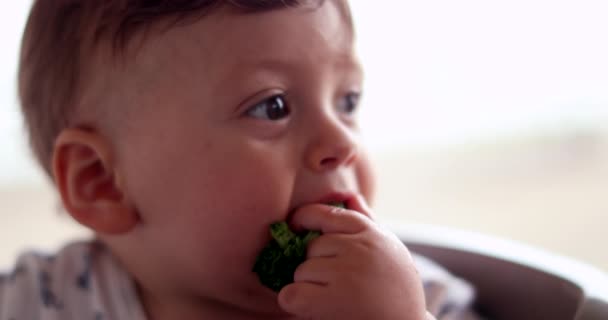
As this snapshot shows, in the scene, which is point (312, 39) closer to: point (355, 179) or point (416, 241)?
point (355, 179)

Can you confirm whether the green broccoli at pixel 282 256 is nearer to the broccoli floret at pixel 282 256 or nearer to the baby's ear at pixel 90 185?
the broccoli floret at pixel 282 256

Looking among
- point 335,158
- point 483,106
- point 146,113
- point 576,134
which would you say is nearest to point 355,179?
point 335,158

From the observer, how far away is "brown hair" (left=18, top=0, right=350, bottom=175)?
0.71 m

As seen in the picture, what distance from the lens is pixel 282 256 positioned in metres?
0.70

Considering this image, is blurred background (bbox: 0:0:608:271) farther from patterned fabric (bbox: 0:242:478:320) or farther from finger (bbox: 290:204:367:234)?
finger (bbox: 290:204:367:234)

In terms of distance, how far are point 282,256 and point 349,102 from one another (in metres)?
0.21

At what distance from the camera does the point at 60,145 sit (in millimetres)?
783

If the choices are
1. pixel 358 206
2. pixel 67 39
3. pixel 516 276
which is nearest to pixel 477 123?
pixel 516 276

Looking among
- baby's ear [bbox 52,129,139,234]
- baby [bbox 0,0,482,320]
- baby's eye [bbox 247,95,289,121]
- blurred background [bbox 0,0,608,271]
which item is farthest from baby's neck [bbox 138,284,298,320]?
A: blurred background [bbox 0,0,608,271]

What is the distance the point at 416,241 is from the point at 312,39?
0.38 metres

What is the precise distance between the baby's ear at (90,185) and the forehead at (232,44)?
12 cm

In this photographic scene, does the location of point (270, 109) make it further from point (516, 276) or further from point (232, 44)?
point (516, 276)

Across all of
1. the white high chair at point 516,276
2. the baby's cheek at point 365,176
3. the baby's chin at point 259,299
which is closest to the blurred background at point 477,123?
the white high chair at point 516,276

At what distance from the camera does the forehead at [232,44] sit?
0.71 m
